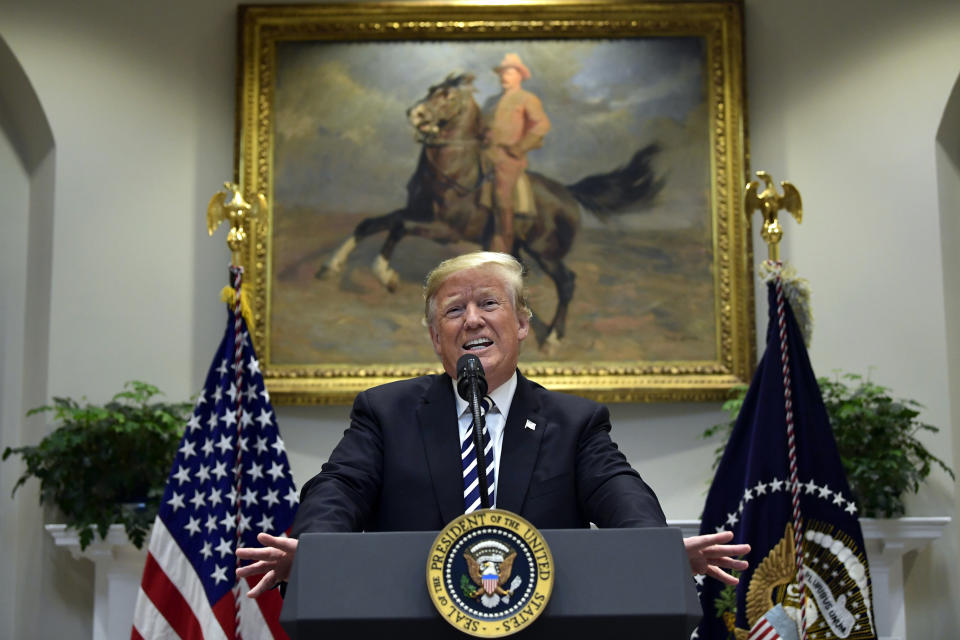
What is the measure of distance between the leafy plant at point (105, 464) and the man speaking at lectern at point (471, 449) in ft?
8.45

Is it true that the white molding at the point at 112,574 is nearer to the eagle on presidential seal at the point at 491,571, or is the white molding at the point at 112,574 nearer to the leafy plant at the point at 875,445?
the leafy plant at the point at 875,445

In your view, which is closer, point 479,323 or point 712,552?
point 712,552

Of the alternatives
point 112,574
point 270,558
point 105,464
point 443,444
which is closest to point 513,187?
point 105,464

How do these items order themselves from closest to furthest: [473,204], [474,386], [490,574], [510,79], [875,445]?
[490,574], [474,386], [875,445], [473,204], [510,79]

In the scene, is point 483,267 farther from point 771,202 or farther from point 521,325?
point 771,202

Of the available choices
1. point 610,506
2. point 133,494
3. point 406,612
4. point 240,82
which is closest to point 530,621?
point 406,612

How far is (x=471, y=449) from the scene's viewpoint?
9.32 feet

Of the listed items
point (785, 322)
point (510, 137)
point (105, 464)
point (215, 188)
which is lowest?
point (105, 464)

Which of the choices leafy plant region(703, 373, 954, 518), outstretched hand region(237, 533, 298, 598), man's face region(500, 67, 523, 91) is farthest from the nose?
man's face region(500, 67, 523, 91)

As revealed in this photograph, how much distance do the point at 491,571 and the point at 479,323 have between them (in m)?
1.11

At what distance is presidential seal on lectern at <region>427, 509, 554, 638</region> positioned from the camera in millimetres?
1919

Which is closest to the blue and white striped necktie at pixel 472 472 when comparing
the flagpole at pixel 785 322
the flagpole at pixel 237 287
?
the flagpole at pixel 785 322

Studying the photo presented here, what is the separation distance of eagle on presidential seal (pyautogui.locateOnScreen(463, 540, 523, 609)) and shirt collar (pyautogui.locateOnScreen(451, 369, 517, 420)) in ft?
3.27

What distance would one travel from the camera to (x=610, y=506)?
2688 millimetres
